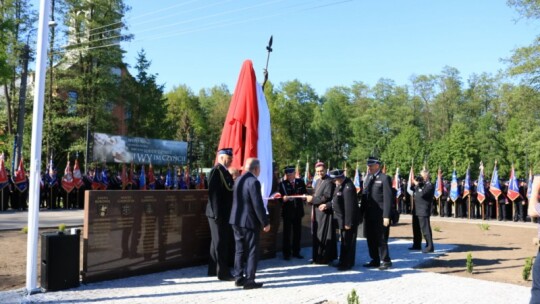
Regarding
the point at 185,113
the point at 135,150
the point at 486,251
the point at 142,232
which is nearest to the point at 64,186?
the point at 135,150

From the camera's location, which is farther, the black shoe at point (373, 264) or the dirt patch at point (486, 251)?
the black shoe at point (373, 264)

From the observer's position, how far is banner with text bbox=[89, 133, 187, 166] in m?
29.7

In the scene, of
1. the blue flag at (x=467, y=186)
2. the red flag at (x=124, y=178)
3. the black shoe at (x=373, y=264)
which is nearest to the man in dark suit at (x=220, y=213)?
the black shoe at (x=373, y=264)

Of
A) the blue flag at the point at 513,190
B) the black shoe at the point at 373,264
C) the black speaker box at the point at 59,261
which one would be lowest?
the black shoe at the point at 373,264

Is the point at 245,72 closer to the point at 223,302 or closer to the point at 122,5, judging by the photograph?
the point at 223,302

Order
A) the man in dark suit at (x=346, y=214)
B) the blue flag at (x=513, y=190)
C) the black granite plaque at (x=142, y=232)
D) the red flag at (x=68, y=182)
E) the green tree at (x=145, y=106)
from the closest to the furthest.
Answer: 1. the black granite plaque at (x=142, y=232)
2. the man in dark suit at (x=346, y=214)
3. the blue flag at (x=513, y=190)
4. the red flag at (x=68, y=182)
5. the green tree at (x=145, y=106)

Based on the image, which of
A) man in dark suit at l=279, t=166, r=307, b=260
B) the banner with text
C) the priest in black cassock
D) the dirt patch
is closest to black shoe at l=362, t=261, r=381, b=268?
the priest in black cassock

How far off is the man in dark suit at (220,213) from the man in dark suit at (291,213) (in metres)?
2.34

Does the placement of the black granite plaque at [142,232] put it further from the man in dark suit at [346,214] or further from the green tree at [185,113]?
the green tree at [185,113]

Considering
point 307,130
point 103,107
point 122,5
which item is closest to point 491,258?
point 103,107

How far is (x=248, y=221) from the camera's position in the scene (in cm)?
724

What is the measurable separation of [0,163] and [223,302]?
17.1 meters

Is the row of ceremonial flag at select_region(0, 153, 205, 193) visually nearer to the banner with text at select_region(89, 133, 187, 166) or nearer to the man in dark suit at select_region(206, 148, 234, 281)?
the banner with text at select_region(89, 133, 187, 166)

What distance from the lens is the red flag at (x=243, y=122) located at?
931 centimetres
